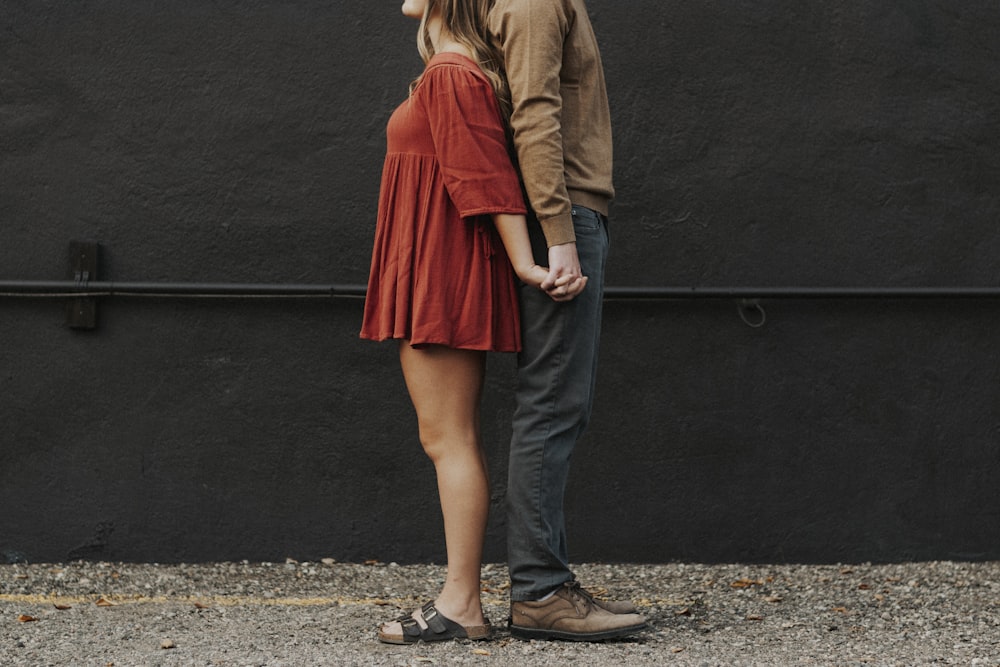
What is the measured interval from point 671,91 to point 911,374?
4.46ft

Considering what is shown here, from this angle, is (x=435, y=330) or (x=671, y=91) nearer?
(x=435, y=330)

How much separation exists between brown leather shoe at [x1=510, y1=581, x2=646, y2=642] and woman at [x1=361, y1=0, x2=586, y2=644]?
11 cm

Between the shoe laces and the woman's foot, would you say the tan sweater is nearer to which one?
the shoe laces

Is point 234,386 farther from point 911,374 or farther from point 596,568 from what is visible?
point 911,374

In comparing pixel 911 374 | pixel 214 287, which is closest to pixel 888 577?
pixel 911 374

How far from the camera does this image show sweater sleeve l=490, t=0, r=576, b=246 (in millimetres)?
2891

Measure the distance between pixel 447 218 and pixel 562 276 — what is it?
13.7 inches

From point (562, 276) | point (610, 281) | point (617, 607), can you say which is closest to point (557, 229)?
point (562, 276)

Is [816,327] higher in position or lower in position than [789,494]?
higher

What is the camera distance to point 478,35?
3.05 m

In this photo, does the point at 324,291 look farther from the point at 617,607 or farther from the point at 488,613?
the point at 617,607

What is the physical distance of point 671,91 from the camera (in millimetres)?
4180

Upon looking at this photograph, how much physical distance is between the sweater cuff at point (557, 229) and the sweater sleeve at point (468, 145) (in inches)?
3.1

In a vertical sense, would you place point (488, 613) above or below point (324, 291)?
below
